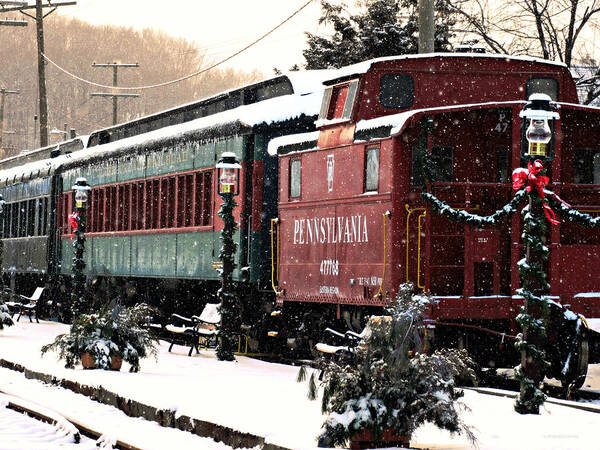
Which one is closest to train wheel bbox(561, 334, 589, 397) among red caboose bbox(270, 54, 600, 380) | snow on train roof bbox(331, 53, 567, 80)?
red caboose bbox(270, 54, 600, 380)

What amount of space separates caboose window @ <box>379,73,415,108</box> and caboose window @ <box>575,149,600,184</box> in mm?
2103

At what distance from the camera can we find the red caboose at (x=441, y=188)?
42.9ft

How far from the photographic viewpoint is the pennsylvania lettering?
14.3 meters

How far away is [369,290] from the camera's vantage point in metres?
13.9

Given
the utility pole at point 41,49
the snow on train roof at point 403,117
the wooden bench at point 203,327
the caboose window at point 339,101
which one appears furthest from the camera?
the utility pole at point 41,49

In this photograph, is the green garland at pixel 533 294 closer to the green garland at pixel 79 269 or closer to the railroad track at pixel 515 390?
the railroad track at pixel 515 390

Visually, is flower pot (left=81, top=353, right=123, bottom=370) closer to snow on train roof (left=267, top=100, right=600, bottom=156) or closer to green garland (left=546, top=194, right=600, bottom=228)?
snow on train roof (left=267, top=100, right=600, bottom=156)

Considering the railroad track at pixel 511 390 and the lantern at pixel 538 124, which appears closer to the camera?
the lantern at pixel 538 124

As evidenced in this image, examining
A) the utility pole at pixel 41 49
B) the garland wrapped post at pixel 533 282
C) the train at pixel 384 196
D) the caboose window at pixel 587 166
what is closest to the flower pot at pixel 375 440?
the garland wrapped post at pixel 533 282

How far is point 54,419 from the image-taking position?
1070 centimetres

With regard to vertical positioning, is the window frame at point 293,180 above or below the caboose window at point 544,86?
below

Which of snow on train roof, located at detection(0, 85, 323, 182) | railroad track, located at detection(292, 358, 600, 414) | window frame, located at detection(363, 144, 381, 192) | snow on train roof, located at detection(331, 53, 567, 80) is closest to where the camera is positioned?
railroad track, located at detection(292, 358, 600, 414)

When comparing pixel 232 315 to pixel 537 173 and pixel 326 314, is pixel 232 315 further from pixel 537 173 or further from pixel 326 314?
pixel 537 173

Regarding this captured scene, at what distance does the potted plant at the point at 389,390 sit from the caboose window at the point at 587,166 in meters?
5.58
